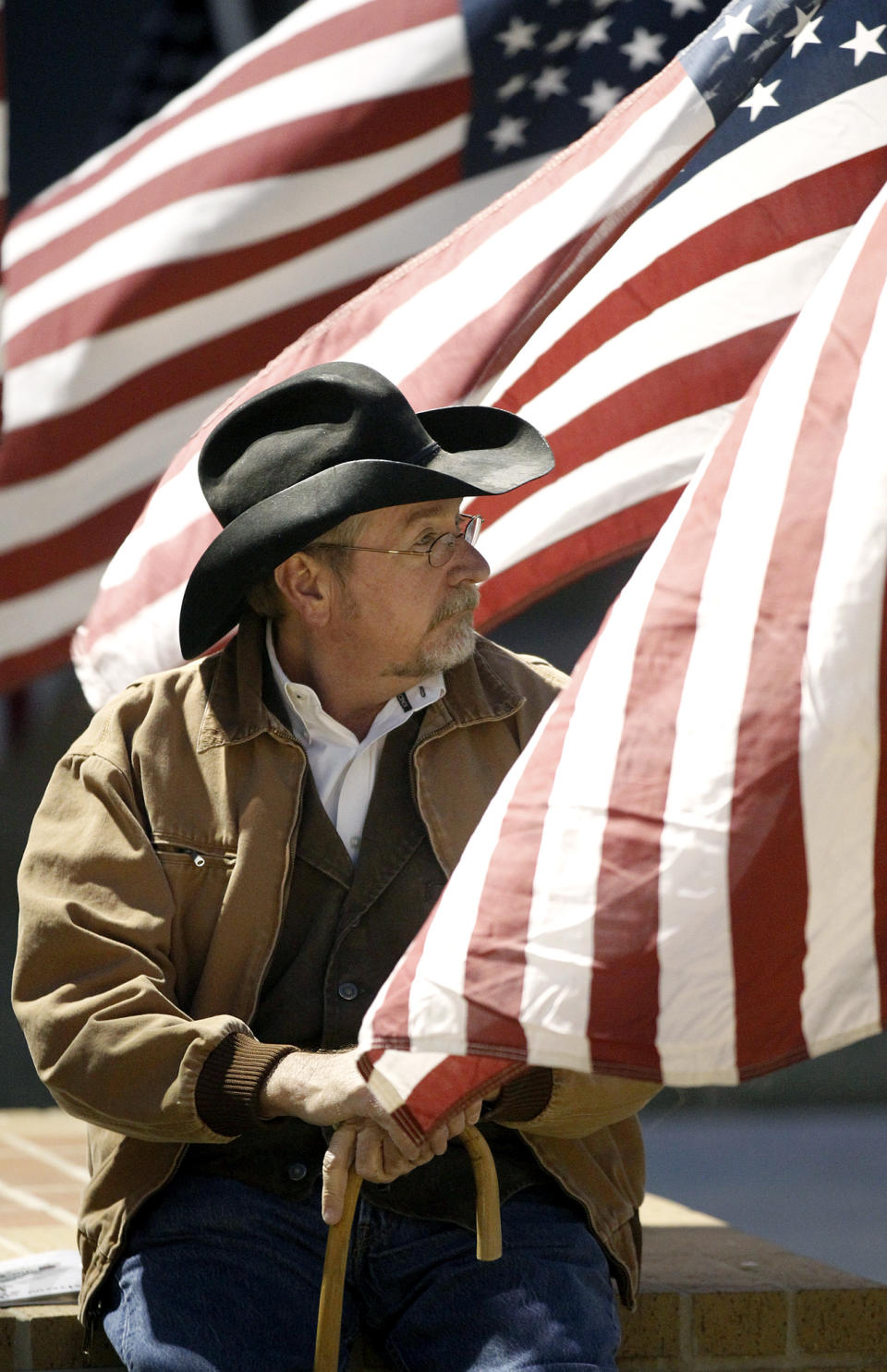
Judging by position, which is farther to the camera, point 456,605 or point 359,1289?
point 456,605

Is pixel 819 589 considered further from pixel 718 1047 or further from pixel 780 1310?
pixel 780 1310

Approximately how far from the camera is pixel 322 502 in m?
2.54

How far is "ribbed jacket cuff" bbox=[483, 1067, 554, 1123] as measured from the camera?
2.33m

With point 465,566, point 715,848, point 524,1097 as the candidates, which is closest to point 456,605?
point 465,566

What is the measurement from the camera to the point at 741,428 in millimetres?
1964

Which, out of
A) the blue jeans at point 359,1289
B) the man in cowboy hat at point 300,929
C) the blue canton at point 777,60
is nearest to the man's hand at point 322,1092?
the man in cowboy hat at point 300,929

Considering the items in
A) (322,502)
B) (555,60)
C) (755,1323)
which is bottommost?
(755,1323)

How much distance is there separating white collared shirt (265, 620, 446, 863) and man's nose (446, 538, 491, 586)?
0.15 m

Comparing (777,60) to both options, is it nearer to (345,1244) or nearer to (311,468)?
(311,468)

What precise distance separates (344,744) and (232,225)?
2185 millimetres

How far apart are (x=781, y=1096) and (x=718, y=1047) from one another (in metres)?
4.01

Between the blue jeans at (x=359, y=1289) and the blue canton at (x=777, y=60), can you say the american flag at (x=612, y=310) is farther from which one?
the blue jeans at (x=359, y=1289)

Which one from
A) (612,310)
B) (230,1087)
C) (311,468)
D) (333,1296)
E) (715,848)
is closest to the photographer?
(715,848)

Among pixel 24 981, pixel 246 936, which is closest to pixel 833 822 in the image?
pixel 246 936
